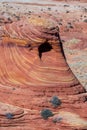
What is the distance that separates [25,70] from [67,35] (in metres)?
31.6

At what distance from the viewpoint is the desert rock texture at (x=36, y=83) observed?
19.8 m

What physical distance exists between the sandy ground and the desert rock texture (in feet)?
39.5

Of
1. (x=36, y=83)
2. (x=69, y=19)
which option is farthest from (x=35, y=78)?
(x=69, y=19)

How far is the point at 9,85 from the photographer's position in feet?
71.8

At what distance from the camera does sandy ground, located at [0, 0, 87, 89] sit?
4269 cm

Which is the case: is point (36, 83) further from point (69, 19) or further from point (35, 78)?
point (69, 19)

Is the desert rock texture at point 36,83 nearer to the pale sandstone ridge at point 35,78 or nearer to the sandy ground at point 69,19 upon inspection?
the pale sandstone ridge at point 35,78

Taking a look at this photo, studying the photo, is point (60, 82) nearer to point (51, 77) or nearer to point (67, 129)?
point (51, 77)

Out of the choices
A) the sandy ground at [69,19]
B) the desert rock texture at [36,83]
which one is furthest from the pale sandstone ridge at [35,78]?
the sandy ground at [69,19]

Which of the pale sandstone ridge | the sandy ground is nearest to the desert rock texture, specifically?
the pale sandstone ridge

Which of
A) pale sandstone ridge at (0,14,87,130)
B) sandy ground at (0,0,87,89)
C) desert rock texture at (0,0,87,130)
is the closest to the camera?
desert rock texture at (0,0,87,130)

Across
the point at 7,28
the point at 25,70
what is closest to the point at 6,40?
the point at 7,28

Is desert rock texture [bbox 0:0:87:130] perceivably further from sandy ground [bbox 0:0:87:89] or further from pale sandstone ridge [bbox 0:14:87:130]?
sandy ground [bbox 0:0:87:89]

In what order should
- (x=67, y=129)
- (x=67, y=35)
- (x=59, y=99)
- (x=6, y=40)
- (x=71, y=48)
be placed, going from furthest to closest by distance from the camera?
(x=67, y=35), (x=71, y=48), (x=6, y=40), (x=59, y=99), (x=67, y=129)
